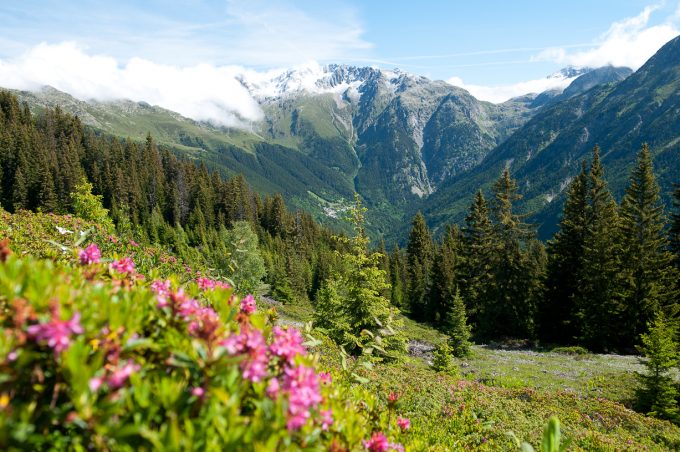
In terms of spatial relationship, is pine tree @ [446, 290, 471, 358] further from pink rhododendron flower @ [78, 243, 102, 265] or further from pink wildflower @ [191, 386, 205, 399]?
pink wildflower @ [191, 386, 205, 399]

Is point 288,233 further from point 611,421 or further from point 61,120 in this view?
point 611,421

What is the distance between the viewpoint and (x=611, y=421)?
14211mm

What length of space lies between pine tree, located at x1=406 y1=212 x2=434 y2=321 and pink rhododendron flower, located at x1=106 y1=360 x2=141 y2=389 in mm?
59753

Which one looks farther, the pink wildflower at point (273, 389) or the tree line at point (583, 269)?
the tree line at point (583, 269)

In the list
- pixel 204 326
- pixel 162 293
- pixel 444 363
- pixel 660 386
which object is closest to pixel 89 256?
pixel 162 293

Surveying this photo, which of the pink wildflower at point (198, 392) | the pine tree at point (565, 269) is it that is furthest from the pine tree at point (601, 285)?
the pink wildflower at point (198, 392)

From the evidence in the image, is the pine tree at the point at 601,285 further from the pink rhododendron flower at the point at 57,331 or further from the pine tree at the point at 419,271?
the pink rhododendron flower at the point at 57,331

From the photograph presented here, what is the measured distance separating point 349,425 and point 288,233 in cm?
9758

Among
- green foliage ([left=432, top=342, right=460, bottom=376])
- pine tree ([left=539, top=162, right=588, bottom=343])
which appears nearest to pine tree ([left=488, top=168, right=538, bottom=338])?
pine tree ([left=539, top=162, right=588, bottom=343])

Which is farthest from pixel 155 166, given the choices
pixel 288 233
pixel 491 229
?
pixel 491 229

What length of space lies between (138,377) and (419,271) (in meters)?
69.0

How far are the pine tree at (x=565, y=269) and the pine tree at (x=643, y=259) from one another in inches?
135

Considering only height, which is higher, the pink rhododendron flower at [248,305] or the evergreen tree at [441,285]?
the pink rhododendron flower at [248,305]

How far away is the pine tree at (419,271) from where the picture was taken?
6303cm
